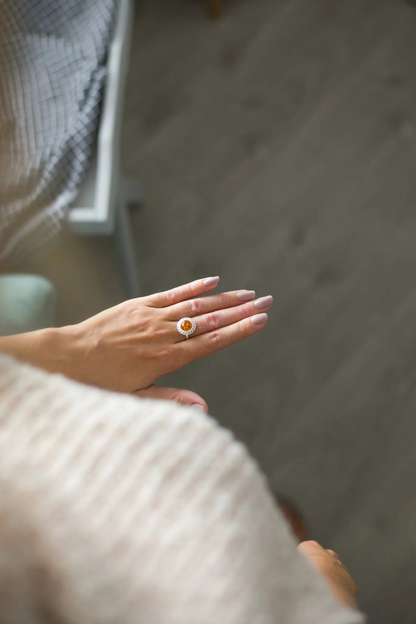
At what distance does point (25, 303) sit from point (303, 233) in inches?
28.9

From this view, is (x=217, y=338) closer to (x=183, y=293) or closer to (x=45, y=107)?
(x=183, y=293)

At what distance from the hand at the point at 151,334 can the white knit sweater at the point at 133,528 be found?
0.31 metres

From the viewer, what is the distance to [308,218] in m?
1.37

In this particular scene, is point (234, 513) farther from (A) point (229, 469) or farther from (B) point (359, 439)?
(B) point (359, 439)

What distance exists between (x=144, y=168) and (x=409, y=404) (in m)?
0.88

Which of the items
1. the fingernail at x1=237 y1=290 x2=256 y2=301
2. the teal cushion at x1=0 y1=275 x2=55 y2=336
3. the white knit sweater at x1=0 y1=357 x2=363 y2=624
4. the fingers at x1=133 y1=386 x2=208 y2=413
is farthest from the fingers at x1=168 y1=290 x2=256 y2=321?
the white knit sweater at x1=0 y1=357 x2=363 y2=624

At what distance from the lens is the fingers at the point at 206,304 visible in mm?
749


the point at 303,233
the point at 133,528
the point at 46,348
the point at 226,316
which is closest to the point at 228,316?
the point at 226,316

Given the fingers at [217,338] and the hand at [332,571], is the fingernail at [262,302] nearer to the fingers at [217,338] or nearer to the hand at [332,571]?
the fingers at [217,338]

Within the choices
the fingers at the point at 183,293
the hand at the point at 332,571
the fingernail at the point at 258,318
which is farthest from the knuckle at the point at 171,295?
the hand at the point at 332,571

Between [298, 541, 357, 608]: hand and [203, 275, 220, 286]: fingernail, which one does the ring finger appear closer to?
[203, 275, 220, 286]: fingernail

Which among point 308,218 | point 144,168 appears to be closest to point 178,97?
point 144,168

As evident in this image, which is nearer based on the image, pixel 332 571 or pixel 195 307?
pixel 332 571

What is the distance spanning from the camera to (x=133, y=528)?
34 cm
